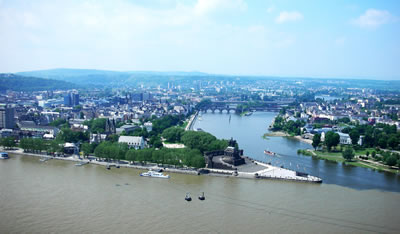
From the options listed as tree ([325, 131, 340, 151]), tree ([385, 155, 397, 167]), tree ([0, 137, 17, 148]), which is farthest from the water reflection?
tree ([0, 137, 17, 148])

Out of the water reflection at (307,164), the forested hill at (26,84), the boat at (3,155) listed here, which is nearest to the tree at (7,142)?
the boat at (3,155)

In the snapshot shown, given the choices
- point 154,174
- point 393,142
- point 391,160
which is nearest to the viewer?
point 154,174

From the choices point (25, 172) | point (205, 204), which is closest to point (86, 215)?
point (205, 204)

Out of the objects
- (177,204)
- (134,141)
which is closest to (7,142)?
(134,141)

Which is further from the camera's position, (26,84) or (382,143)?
(26,84)

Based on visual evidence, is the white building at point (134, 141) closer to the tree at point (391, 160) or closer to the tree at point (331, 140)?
the tree at point (331, 140)

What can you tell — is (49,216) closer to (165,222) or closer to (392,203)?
(165,222)

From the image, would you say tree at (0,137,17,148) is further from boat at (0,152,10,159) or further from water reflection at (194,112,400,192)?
water reflection at (194,112,400,192)

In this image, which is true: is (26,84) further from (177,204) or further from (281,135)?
(177,204)
